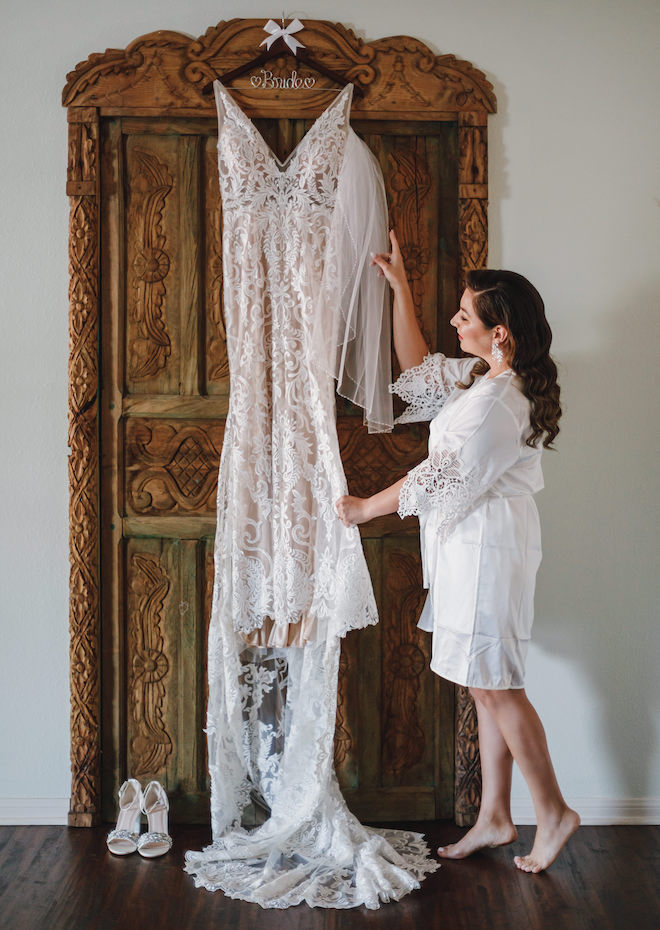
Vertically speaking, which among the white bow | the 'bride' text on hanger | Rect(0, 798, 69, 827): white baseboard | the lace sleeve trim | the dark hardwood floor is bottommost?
the dark hardwood floor

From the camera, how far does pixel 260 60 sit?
249 centimetres

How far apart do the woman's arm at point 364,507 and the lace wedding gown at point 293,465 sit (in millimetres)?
51

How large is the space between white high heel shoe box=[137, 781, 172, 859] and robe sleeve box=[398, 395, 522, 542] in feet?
4.02

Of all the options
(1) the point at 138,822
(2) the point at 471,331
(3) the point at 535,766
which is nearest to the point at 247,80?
(2) the point at 471,331

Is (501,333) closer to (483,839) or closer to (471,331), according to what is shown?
(471,331)

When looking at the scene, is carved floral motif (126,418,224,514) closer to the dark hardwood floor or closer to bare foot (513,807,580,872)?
the dark hardwood floor

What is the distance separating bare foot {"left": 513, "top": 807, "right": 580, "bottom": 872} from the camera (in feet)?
7.60

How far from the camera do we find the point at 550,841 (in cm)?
232

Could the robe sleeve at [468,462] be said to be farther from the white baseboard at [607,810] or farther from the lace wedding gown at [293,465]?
the white baseboard at [607,810]

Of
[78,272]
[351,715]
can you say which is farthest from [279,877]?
[78,272]

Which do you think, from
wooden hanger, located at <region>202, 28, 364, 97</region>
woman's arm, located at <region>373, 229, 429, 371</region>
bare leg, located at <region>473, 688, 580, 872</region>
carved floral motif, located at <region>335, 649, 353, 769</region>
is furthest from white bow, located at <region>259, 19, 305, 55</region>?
bare leg, located at <region>473, 688, 580, 872</region>

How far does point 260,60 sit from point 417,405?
1152 millimetres

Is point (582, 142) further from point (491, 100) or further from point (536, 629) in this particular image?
point (536, 629)

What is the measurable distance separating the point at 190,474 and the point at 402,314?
835 millimetres
